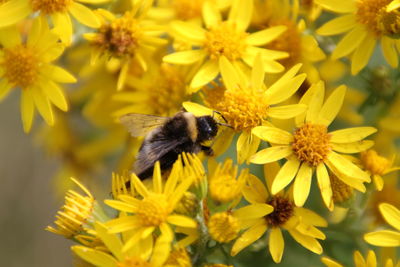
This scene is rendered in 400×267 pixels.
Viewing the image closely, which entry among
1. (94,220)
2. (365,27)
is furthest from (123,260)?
(365,27)

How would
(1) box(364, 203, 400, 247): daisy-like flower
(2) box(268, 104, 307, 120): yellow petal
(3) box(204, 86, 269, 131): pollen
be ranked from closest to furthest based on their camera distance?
(1) box(364, 203, 400, 247): daisy-like flower → (2) box(268, 104, 307, 120): yellow petal → (3) box(204, 86, 269, 131): pollen

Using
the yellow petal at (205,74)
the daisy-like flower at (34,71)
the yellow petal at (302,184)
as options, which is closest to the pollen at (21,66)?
the daisy-like flower at (34,71)

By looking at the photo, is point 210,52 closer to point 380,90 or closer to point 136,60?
point 136,60

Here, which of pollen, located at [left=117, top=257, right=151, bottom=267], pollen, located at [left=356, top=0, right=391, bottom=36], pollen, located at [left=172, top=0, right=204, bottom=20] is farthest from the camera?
pollen, located at [left=172, top=0, right=204, bottom=20]

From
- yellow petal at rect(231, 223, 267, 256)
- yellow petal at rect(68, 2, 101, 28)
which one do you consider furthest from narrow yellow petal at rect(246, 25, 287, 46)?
yellow petal at rect(231, 223, 267, 256)

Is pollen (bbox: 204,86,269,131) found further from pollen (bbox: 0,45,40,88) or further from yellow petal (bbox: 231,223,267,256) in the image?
pollen (bbox: 0,45,40,88)
